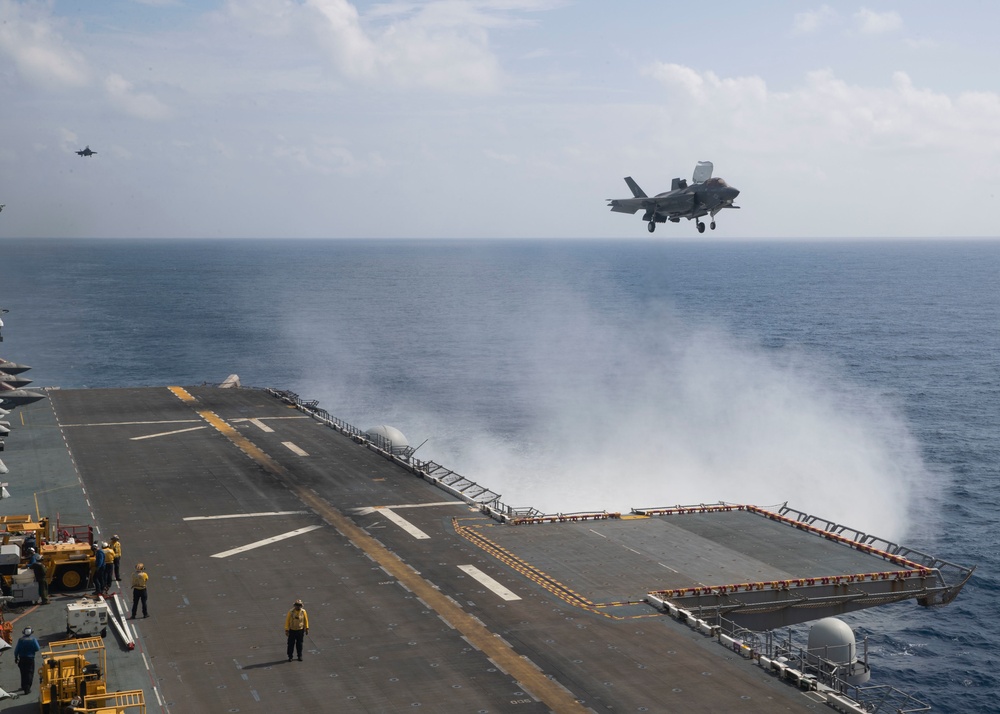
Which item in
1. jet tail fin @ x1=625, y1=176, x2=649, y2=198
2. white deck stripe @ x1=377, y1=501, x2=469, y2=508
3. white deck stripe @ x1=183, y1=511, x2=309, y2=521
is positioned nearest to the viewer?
white deck stripe @ x1=183, y1=511, x2=309, y2=521

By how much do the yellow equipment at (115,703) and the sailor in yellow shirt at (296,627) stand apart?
519 cm

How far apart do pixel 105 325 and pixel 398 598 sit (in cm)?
15329

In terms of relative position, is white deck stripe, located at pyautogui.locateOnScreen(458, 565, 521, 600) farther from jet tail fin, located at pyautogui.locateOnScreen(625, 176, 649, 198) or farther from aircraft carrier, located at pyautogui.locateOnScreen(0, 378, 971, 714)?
jet tail fin, located at pyautogui.locateOnScreen(625, 176, 649, 198)

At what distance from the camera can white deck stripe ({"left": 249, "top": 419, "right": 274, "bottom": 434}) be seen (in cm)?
7938

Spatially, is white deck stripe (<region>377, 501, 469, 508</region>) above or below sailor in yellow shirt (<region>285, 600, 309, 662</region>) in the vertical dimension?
below

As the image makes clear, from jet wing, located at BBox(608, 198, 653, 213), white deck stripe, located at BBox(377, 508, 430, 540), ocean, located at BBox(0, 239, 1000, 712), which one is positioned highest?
jet wing, located at BBox(608, 198, 653, 213)

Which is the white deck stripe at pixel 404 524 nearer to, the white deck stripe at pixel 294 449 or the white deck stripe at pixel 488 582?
the white deck stripe at pixel 488 582

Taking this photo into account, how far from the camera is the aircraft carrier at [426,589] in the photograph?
33250 mm

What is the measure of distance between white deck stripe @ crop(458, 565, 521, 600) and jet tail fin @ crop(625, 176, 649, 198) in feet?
95.2

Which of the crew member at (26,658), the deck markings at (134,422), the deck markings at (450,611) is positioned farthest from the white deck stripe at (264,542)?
the deck markings at (134,422)

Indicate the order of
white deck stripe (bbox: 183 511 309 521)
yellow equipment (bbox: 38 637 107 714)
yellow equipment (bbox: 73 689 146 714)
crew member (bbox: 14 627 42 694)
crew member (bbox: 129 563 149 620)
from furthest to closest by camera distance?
white deck stripe (bbox: 183 511 309 521)
crew member (bbox: 129 563 149 620)
crew member (bbox: 14 627 42 694)
yellow equipment (bbox: 38 637 107 714)
yellow equipment (bbox: 73 689 146 714)

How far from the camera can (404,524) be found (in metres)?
53.8

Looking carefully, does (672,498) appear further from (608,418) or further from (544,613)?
(544,613)

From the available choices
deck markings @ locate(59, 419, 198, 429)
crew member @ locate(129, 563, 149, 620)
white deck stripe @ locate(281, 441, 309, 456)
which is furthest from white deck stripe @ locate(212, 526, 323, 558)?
deck markings @ locate(59, 419, 198, 429)
